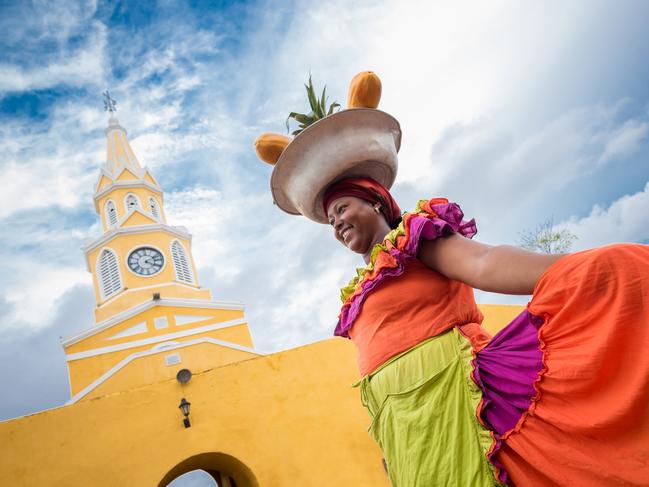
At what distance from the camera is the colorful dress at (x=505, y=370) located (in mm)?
848

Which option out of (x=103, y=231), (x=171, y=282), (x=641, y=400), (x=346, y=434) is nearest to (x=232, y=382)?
(x=346, y=434)

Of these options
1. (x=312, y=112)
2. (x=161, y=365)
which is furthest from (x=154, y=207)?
(x=312, y=112)

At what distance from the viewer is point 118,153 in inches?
827

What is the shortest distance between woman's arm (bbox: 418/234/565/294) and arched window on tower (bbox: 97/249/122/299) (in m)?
17.1

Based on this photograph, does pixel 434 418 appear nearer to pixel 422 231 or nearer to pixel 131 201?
pixel 422 231

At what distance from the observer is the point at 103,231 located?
18.2 metres

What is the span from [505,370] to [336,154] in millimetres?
1130

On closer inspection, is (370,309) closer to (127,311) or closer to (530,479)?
(530,479)

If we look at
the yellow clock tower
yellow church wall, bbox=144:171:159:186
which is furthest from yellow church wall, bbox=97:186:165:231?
yellow church wall, bbox=144:171:159:186

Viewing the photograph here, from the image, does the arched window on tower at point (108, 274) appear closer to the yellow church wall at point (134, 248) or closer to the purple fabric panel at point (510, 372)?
the yellow church wall at point (134, 248)

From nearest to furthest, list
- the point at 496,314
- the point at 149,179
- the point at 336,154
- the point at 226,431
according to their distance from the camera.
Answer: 1. the point at 336,154
2. the point at 226,431
3. the point at 496,314
4. the point at 149,179

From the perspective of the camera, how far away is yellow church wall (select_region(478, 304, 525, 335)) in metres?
6.78

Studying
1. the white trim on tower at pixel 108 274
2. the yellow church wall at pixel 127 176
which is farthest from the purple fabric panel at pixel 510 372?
the yellow church wall at pixel 127 176

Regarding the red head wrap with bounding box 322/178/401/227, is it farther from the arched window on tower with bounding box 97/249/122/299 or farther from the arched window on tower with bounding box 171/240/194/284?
the arched window on tower with bounding box 171/240/194/284
